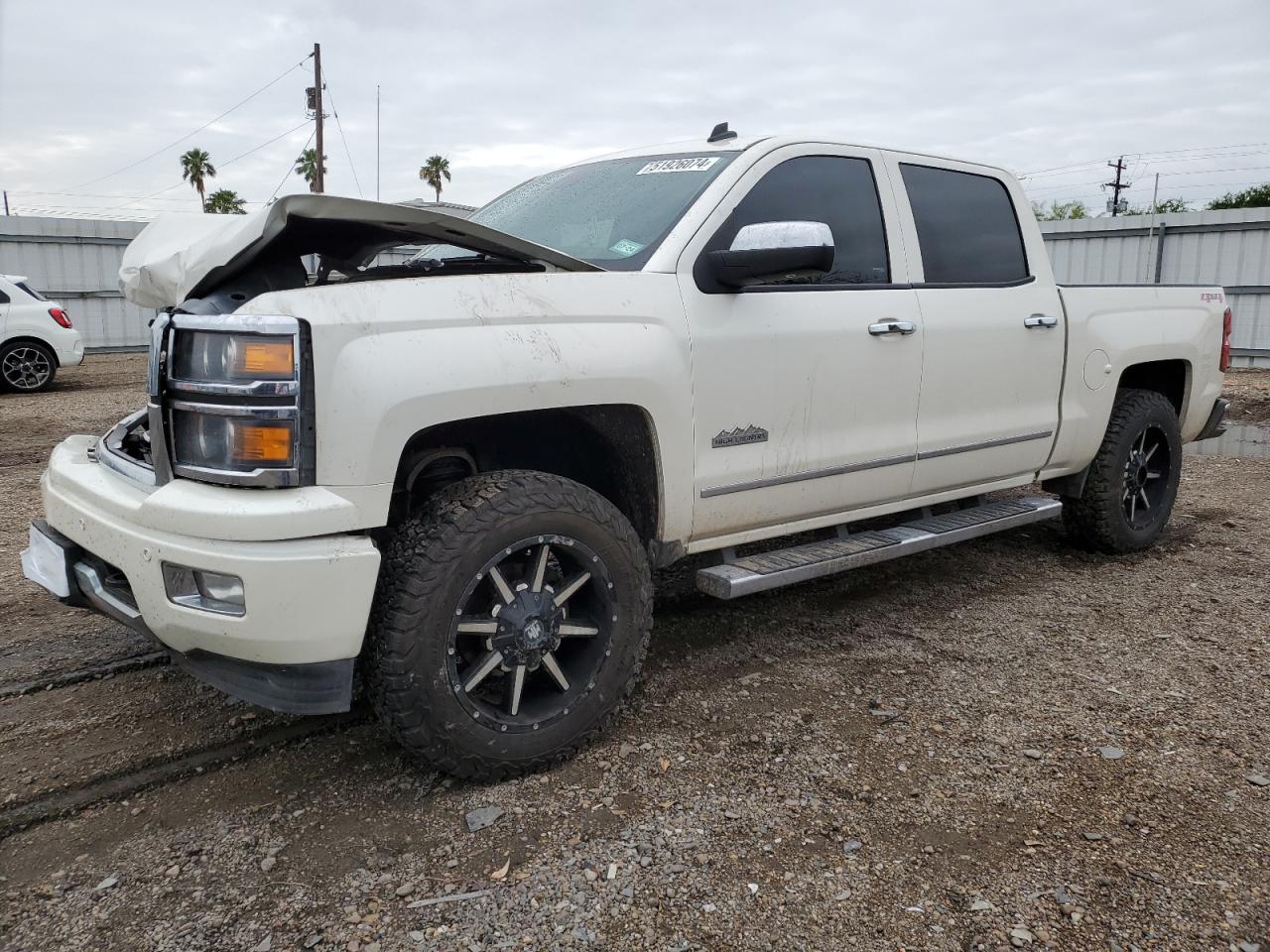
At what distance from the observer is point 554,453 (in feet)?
11.1

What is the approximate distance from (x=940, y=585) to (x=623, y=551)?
2404 millimetres

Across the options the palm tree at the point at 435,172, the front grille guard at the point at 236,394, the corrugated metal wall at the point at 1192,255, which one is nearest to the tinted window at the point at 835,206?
the front grille guard at the point at 236,394

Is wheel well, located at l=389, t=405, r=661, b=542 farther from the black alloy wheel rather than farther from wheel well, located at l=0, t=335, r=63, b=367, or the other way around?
wheel well, located at l=0, t=335, r=63, b=367

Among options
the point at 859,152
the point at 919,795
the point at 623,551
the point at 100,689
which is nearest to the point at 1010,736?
the point at 919,795

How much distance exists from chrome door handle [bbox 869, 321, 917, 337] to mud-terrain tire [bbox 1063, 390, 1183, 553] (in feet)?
5.84

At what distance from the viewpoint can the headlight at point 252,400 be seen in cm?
241

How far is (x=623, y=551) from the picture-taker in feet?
9.73

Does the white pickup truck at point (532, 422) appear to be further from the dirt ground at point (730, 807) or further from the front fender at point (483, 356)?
the dirt ground at point (730, 807)

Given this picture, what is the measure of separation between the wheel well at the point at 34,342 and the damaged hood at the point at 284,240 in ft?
34.7

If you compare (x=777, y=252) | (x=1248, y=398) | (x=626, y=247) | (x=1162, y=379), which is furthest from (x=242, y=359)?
(x=1248, y=398)

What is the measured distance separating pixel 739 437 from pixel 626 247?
0.73 m

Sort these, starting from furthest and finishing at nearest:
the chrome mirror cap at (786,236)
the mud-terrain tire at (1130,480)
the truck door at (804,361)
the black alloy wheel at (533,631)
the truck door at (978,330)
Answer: the mud-terrain tire at (1130,480) → the truck door at (978,330) → the truck door at (804,361) → the chrome mirror cap at (786,236) → the black alloy wheel at (533,631)

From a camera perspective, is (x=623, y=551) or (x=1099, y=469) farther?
(x=1099, y=469)

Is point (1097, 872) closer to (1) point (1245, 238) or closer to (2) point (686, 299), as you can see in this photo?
(2) point (686, 299)
